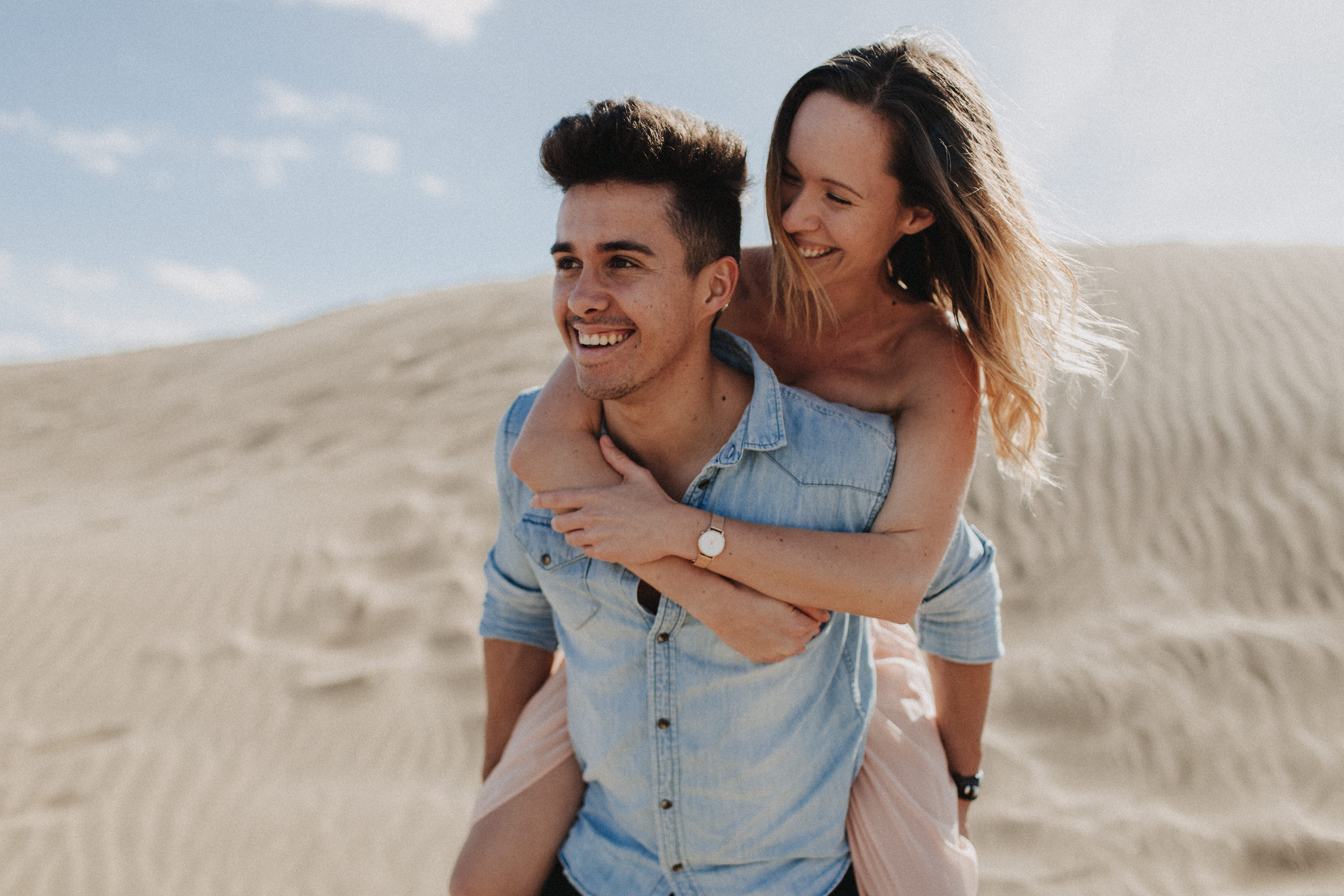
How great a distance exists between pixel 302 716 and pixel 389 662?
551 mm

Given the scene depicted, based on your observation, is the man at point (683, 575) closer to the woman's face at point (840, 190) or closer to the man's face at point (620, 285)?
the man's face at point (620, 285)

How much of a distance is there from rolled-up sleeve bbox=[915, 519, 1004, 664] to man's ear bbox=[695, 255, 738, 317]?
851 mm

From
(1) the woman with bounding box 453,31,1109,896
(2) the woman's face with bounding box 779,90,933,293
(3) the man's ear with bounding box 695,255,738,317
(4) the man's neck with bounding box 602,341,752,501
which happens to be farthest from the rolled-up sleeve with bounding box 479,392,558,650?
(2) the woman's face with bounding box 779,90,933,293

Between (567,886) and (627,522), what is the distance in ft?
2.98

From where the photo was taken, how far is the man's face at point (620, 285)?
200 cm

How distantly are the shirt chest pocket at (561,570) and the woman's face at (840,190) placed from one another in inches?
43.4

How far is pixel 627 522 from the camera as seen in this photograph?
6.15 feet

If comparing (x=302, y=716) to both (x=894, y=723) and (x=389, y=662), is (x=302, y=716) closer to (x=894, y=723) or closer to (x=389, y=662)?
(x=389, y=662)

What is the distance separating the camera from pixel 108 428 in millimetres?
12508

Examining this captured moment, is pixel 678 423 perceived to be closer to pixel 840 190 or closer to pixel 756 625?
pixel 756 625

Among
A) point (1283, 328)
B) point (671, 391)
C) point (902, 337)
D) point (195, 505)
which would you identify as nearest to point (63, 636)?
point (195, 505)

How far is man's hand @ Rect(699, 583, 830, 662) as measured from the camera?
1884mm

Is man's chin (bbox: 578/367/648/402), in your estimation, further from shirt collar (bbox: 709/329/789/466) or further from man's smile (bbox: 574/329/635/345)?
shirt collar (bbox: 709/329/789/466)

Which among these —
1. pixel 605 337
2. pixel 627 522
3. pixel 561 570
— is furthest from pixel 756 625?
pixel 605 337
